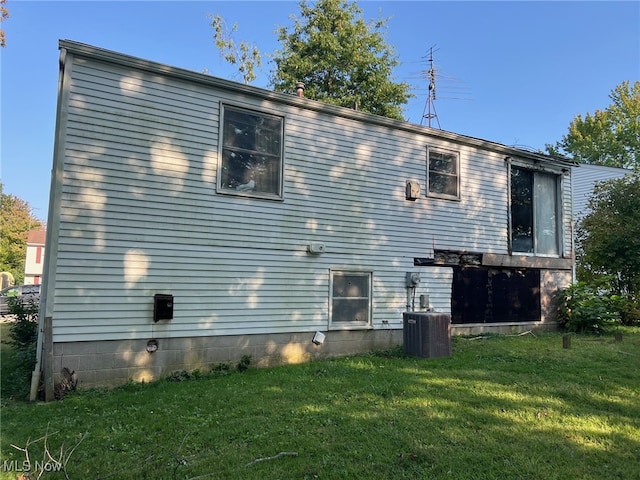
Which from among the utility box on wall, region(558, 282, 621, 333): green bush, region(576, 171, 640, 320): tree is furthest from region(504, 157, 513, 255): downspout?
the utility box on wall

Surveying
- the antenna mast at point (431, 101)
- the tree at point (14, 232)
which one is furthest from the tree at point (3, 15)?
the tree at point (14, 232)

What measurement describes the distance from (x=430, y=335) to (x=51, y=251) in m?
5.70

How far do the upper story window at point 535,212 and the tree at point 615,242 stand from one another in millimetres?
2143

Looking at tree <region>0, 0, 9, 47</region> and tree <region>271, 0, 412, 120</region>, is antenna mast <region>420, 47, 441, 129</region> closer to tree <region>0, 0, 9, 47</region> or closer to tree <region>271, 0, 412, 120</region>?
tree <region>271, 0, 412, 120</region>

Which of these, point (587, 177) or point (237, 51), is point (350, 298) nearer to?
point (587, 177)

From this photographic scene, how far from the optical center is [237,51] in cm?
2286

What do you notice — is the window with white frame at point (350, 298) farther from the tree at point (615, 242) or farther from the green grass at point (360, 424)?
the tree at point (615, 242)

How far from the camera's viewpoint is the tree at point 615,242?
1150 cm

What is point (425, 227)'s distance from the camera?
877 cm

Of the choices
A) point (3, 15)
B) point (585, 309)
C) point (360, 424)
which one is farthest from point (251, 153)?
point (3, 15)

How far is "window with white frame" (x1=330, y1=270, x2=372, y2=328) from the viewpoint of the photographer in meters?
7.82

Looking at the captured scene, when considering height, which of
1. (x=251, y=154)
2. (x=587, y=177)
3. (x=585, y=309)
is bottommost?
(x=585, y=309)

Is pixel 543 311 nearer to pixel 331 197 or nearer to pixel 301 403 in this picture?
pixel 331 197

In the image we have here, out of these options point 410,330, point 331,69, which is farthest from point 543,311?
point 331,69
